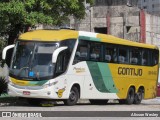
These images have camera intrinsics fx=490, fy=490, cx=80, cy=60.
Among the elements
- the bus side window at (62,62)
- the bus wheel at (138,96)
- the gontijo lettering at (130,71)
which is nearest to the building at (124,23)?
the bus wheel at (138,96)

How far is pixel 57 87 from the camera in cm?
2220

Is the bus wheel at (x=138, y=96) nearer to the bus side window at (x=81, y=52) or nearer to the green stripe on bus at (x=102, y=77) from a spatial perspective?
the green stripe on bus at (x=102, y=77)

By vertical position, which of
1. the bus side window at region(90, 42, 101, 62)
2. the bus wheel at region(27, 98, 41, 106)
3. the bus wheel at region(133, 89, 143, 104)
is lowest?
the bus wheel at region(133, 89, 143, 104)

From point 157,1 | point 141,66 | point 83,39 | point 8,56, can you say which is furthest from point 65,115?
point 157,1

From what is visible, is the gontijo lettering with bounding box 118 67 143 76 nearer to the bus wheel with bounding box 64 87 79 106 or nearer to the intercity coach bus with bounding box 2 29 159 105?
the intercity coach bus with bounding box 2 29 159 105

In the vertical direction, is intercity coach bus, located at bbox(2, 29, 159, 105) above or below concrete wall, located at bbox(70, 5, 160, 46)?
below

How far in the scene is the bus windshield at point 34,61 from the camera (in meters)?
21.9

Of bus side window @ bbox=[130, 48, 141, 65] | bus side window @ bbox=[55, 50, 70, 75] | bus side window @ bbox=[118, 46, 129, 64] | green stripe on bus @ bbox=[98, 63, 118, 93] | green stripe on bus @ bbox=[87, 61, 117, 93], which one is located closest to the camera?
bus side window @ bbox=[55, 50, 70, 75]

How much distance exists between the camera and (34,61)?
72.6 ft

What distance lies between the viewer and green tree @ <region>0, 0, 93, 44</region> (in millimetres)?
24047

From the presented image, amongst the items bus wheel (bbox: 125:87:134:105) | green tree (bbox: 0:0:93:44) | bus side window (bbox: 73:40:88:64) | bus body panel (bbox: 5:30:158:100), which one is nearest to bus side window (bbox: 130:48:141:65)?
bus body panel (bbox: 5:30:158:100)

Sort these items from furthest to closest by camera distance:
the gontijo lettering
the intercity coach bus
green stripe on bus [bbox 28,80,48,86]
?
the gontijo lettering
the intercity coach bus
green stripe on bus [bbox 28,80,48,86]

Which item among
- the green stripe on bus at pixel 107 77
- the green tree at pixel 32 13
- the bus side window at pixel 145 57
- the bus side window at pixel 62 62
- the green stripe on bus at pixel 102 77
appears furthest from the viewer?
the bus side window at pixel 145 57

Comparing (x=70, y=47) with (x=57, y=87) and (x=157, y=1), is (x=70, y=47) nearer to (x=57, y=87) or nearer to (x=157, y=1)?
(x=57, y=87)
